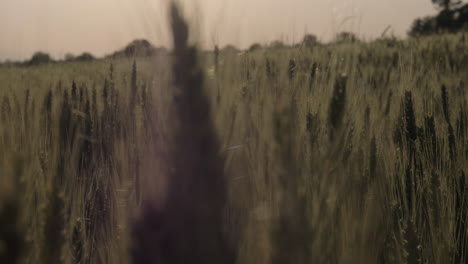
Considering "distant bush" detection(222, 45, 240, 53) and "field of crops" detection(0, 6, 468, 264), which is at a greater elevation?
"distant bush" detection(222, 45, 240, 53)

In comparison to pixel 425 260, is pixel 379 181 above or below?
above

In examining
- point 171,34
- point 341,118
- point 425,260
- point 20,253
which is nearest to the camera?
point 20,253

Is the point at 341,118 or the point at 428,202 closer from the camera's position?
the point at 341,118

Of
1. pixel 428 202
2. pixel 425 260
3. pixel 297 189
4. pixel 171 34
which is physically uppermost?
pixel 171 34

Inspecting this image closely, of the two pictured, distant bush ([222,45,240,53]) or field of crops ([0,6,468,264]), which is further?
distant bush ([222,45,240,53])

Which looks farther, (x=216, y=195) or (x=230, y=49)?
(x=230, y=49)

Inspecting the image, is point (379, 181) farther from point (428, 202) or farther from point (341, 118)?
point (341, 118)

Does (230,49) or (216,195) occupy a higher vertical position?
(230,49)

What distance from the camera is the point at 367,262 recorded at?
51cm

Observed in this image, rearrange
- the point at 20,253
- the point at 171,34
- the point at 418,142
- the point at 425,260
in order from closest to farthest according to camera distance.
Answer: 1. the point at 20,253
2. the point at 171,34
3. the point at 425,260
4. the point at 418,142

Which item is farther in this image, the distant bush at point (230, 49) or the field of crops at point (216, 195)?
the distant bush at point (230, 49)

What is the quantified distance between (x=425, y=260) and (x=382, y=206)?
12 cm

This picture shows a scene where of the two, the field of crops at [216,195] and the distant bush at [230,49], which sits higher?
the distant bush at [230,49]

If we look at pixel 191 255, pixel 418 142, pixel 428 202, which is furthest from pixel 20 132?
pixel 418 142
